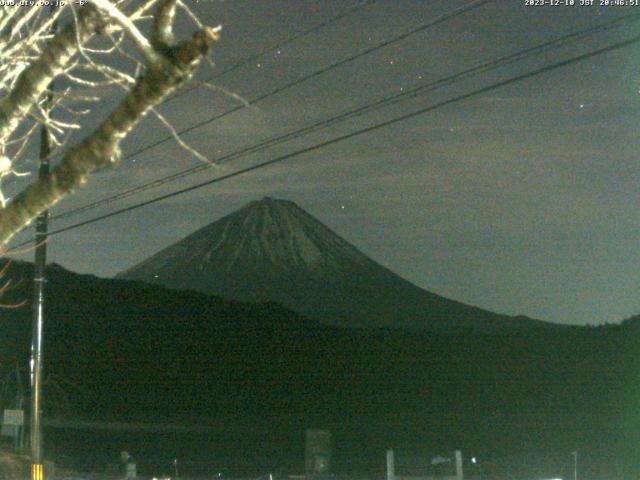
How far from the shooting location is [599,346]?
105562mm

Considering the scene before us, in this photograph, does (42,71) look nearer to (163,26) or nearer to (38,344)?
(163,26)

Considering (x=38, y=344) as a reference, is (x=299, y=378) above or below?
above

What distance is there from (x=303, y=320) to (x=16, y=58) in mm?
138784

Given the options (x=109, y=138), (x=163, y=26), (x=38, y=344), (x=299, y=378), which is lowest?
(x=38, y=344)

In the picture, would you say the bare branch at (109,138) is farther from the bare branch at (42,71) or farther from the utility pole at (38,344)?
the utility pole at (38,344)

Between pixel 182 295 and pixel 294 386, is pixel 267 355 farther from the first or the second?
pixel 182 295

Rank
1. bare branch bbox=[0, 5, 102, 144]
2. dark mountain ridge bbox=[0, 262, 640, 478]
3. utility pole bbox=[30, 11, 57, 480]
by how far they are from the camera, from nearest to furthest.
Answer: bare branch bbox=[0, 5, 102, 144], utility pole bbox=[30, 11, 57, 480], dark mountain ridge bbox=[0, 262, 640, 478]

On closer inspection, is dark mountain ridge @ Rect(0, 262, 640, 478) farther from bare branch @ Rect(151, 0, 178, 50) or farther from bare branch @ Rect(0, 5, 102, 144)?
bare branch @ Rect(151, 0, 178, 50)

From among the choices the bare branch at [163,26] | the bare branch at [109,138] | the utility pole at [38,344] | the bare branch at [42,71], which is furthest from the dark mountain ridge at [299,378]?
the bare branch at [163,26]

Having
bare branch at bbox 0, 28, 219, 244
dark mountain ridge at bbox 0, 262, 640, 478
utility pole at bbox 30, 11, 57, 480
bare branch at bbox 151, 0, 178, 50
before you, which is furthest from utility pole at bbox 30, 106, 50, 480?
dark mountain ridge at bbox 0, 262, 640, 478

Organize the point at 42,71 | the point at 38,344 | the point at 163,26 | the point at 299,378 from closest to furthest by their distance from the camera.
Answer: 1. the point at 163,26
2. the point at 42,71
3. the point at 38,344
4. the point at 299,378

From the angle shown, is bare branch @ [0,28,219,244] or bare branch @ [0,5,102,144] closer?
bare branch @ [0,28,219,244]

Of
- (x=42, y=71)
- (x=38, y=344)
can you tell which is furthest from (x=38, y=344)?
(x=42, y=71)

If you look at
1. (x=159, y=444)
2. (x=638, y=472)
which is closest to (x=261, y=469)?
(x=638, y=472)
